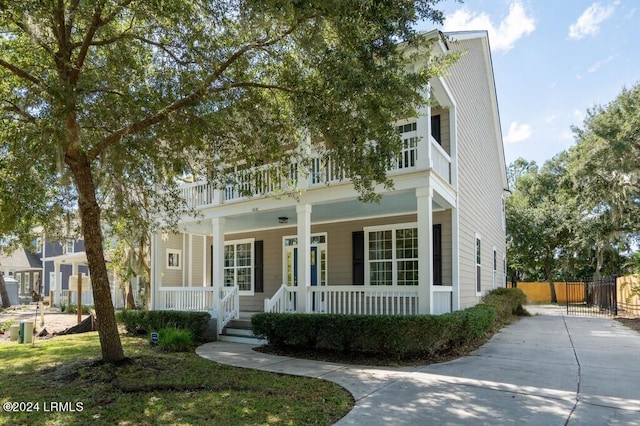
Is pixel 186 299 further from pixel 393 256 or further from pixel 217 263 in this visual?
pixel 393 256

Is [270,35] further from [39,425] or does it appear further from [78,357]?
[78,357]

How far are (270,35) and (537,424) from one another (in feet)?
21.5

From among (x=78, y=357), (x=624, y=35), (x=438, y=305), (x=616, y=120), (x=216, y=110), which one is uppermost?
(x=624, y=35)

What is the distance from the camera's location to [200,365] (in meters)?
8.10

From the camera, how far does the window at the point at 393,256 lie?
1212 centimetres

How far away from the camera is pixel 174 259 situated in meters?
18.7

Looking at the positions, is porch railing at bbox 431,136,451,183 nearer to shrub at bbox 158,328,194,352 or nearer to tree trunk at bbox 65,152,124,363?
shrub at bbox 158,328,194,352

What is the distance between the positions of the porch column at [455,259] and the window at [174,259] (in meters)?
11.8

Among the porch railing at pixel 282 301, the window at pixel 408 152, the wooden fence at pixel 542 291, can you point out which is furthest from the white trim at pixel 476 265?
the wooden fence at pixel 542 291

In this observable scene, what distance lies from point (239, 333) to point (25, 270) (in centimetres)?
3439

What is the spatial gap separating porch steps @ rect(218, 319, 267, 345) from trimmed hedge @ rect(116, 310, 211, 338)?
58 cm

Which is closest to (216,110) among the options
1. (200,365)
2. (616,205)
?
(200,365)

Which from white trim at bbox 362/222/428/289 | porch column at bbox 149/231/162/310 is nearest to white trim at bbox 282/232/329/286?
white trim at bbox 362/222/428/289

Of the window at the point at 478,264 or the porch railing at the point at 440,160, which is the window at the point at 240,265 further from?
the window at the point at 478,264
